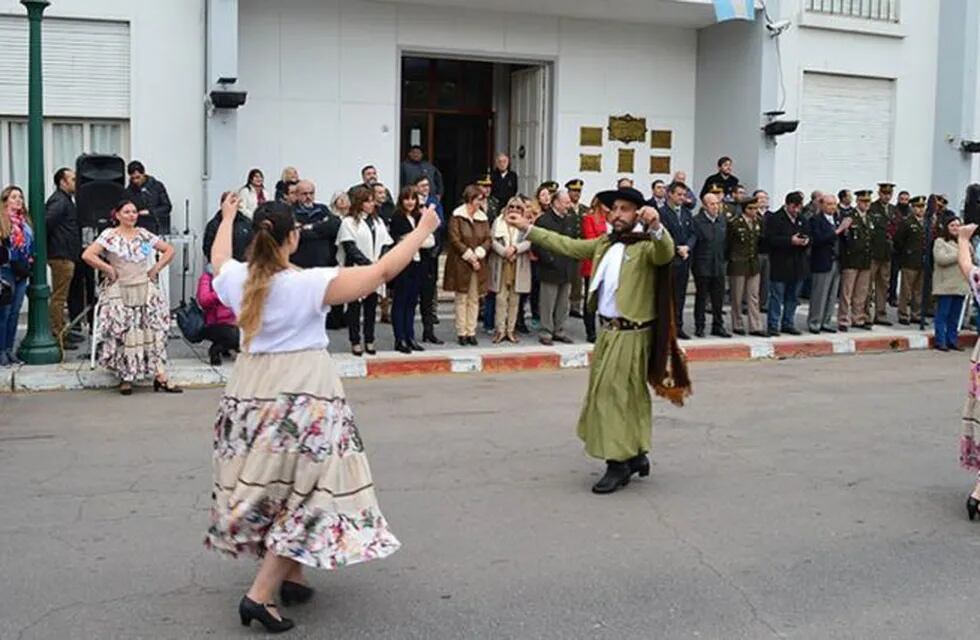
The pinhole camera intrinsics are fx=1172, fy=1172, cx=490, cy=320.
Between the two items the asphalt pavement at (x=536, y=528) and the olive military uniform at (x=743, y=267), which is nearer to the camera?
A: the asphalt pavement at (x=536, y=528)

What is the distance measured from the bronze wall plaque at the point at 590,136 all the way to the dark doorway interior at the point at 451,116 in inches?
75.2

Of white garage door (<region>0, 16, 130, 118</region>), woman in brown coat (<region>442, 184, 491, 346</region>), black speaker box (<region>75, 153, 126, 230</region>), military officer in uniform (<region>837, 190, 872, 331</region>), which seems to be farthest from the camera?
military officer in uniform (<region>837, 190, 872, 331</region>)

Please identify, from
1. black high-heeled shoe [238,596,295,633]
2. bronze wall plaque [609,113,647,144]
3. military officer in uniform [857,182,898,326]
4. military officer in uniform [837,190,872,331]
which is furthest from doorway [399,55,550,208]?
black high-heeled shoe [238,596,295,633]

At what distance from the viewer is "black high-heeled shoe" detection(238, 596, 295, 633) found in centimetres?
497

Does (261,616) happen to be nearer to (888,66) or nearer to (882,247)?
(882,247)

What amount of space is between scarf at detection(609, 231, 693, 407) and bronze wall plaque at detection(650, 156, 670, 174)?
465 inches

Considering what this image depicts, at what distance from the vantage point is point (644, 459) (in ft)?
25.1

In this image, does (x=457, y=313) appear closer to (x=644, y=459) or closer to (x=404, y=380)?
(x=404, y=380)

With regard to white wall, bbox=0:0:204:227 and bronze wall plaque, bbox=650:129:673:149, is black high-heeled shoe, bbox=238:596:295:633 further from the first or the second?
bronze wall plaque, bbox=650:129:673:149

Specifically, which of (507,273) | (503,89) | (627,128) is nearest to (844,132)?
(627,128)

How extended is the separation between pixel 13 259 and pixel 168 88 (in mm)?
4435

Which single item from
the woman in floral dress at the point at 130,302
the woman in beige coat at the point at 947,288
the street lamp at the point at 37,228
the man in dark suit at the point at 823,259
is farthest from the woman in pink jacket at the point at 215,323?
the woman in beige coat at the point at 947,288

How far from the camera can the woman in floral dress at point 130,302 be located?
10578mm

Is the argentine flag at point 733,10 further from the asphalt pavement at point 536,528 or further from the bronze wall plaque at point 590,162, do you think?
the asphalt pavement at point 536,528
